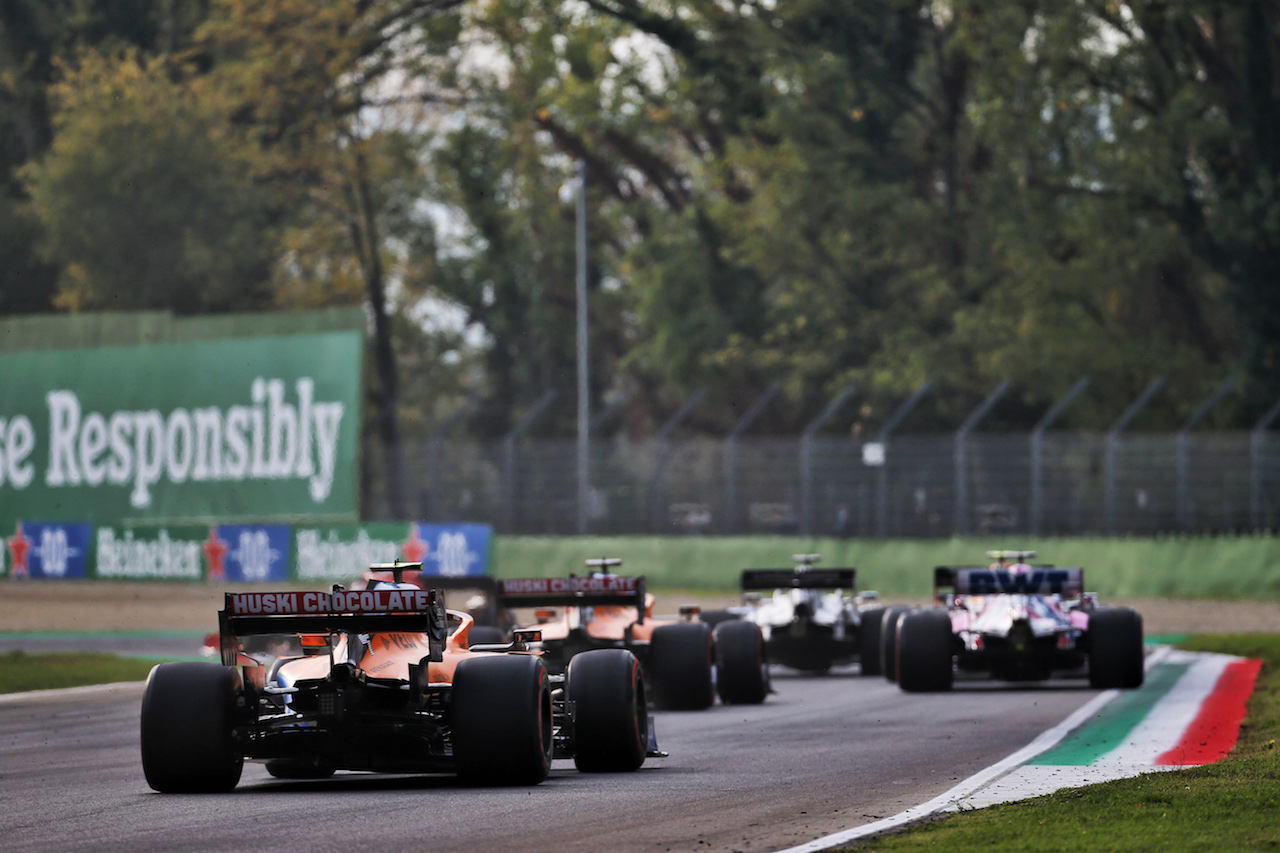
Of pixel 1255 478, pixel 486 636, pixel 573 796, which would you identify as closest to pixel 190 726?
pixel 573 796

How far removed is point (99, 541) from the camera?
4622cm

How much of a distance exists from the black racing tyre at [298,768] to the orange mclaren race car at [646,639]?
5.65 meters

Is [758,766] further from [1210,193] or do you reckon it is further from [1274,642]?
[1210,193]

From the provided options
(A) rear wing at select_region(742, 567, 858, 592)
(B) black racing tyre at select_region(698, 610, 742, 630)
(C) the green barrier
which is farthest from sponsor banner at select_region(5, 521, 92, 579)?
(A) rear wing at select_region(742, 567, 858, 592)

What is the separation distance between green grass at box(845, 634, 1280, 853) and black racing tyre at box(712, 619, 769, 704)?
7.72 meters

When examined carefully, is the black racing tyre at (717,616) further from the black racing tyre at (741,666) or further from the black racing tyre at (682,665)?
the black racing tyre at (682,665)

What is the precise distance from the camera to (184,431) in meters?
47.3

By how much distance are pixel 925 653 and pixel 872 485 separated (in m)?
18.9

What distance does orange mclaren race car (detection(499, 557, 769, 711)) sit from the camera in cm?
1859

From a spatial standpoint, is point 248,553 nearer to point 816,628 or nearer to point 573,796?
point 816,628

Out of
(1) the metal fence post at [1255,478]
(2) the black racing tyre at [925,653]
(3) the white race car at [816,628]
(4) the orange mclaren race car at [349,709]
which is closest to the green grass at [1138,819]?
(4) the orange mclaren race car at [349,709]

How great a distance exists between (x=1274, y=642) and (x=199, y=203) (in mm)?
45693

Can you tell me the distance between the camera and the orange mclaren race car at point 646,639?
18.6 m

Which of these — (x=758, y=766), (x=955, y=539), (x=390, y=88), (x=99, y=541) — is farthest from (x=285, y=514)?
(x=758, y=766)
